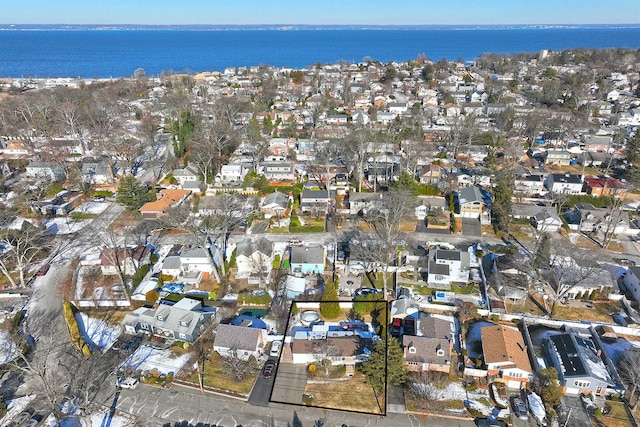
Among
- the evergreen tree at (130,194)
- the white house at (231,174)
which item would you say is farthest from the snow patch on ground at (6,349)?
the white house at (231,174)

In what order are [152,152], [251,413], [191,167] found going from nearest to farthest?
[251,413] → [191,167] → [152,152]

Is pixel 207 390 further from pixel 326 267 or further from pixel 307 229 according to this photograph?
pixel 307 229

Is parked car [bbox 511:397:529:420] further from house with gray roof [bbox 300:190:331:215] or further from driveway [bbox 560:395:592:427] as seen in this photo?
house with gray roof [bbox 300:190:331:215]

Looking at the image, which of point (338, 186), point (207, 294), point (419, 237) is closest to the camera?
point (207, 294)

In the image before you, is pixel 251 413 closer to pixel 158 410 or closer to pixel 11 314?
pixel 158 410

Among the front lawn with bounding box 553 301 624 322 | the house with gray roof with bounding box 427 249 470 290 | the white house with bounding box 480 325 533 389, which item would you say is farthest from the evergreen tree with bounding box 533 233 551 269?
the white house with bounding box 480 325 533 389

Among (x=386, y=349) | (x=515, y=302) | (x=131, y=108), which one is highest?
(x=131, y=108)

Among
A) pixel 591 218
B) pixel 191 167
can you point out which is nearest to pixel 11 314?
pixel 191 167
